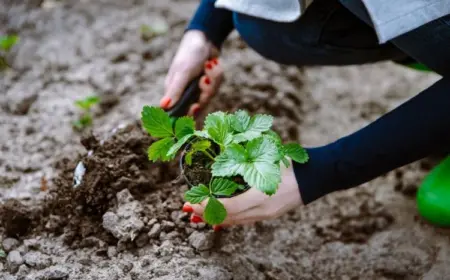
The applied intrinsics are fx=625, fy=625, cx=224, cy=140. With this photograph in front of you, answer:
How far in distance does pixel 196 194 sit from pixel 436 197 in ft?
2.17

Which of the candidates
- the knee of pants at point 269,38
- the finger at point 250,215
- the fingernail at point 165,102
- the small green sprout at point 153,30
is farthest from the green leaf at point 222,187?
the small green sprout at point 153,30

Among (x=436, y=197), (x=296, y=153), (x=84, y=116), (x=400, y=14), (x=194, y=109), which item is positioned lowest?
(x=436, y=197)

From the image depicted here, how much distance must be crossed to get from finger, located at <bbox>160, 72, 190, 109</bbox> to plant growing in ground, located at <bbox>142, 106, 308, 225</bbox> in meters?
0.25

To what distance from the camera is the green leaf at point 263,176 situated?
1.02 m

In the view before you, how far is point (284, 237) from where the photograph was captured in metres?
1.45

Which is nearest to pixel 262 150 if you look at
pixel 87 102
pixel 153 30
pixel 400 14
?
pixel 400 14

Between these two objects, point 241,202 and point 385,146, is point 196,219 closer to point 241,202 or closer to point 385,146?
point 241,202

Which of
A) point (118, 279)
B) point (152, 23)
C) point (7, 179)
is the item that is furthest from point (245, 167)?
point (152, 23)

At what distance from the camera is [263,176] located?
40.6 inches

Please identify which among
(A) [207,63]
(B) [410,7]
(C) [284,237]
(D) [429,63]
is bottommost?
(C) [284,237]

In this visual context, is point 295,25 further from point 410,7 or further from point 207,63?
point 410,7

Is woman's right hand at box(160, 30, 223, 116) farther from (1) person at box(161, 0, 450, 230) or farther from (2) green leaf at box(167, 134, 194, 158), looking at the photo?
(2) green leaf at box(167, 134, 194, 158)

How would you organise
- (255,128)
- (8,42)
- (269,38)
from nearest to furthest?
(255,128) < (269,38) < (8,42)

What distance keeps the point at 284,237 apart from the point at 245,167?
443 millimetres
